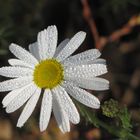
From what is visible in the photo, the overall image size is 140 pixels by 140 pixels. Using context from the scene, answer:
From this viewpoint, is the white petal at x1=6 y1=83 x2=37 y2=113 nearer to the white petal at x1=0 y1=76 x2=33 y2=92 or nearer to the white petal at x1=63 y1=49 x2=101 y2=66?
the white petal at x1=0 y1=76 x2=33 y2=92

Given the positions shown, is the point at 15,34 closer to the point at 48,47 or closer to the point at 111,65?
the point at 111,65

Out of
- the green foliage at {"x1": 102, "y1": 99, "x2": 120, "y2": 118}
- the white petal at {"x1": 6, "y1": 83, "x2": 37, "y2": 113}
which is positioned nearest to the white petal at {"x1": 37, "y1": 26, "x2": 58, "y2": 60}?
the white petal at {"x1": 6, "y1": 83, "x2": 37, "y2": 113}

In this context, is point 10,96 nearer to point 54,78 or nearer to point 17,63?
point 17,63

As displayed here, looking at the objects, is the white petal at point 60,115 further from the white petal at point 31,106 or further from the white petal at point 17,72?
the white petal at point 17,72

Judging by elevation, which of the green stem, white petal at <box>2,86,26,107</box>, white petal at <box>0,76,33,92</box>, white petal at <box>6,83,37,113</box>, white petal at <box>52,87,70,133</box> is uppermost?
white petal at <box>0,76,33,92</box>

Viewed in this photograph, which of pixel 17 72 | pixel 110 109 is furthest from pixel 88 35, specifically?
pixel 110 109
